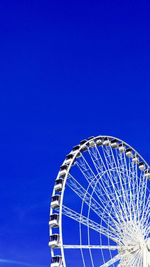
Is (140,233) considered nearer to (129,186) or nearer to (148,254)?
(148,254)

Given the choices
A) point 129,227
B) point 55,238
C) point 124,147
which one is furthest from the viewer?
point 124,147

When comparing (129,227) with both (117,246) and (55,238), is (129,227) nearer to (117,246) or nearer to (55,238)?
(117,246)

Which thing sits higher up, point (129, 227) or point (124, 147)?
point (124, 147)

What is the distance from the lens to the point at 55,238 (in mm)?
37938

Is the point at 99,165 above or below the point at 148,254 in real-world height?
above

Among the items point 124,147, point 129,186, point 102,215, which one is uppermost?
point 124,147

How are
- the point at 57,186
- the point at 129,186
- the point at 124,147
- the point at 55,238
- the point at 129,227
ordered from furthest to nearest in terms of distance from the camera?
1. the point at 124,147
2. the point at 129,186
3. the point at 129,227
4. the point at 57,186
5. the point at 55,238

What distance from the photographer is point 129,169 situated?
48.4 meters

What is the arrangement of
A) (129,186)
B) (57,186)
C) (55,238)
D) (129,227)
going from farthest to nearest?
(129,186), (129,227), (57,186), (55,238)

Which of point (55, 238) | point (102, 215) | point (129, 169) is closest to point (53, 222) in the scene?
point (55, 238)

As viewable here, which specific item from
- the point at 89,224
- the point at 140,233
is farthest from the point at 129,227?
the point at 89,224

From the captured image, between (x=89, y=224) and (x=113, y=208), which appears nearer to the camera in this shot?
(x=89, y=224)

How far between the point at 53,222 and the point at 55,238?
4.04 ft

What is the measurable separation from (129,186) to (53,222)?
1018cm
